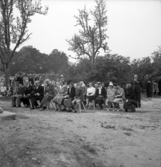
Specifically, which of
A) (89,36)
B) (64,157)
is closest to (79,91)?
(64,157)

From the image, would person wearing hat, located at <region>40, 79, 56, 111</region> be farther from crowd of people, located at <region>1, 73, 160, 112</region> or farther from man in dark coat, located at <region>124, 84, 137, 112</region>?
man in dark coat, located at <region>124, 84, 137, 112</region>

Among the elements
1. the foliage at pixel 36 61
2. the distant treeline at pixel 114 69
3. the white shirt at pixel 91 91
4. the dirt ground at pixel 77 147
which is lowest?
the dirt ground at pixel 77 147

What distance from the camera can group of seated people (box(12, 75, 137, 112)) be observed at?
12039mm

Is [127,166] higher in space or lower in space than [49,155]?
lower

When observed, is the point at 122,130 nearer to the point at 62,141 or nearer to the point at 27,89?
the point at 62,141

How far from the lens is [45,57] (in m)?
70.9

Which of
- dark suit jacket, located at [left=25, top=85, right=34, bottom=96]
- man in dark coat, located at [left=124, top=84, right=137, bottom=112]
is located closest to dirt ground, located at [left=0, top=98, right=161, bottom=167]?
man in dark coat, located at [left=124, top=84, right=137, bottom=112]

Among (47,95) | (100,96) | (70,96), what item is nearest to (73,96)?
(70,96)

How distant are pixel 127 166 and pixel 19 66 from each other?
59.5 meters

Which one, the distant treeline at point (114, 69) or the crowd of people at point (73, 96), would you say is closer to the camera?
the crowd of people at point (73, 96)

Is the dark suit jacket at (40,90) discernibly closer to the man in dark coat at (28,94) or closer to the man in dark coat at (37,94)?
the man in dark coat at (37,94)

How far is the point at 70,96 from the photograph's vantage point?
1234 cm

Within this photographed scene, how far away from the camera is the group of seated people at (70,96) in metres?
12.0

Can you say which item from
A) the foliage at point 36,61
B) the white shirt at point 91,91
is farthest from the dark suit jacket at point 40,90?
the foliage at point 36,61
